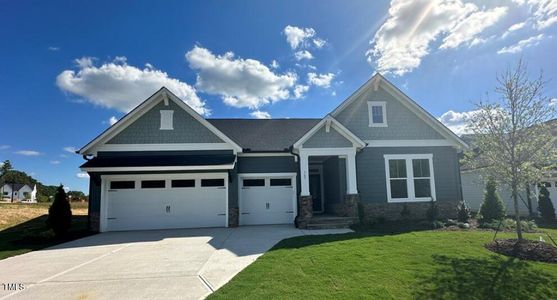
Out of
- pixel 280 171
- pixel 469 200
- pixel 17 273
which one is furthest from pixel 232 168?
pixel 469 200

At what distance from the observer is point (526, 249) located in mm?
7941

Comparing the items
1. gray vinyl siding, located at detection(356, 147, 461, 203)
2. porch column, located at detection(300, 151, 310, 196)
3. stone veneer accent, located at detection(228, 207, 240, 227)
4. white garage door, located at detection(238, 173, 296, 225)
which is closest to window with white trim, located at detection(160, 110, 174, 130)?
white garage door, located at detection(238, 173, 296, 225)

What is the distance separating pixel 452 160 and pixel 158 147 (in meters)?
14.3

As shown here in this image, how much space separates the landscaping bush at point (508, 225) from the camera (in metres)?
10.1

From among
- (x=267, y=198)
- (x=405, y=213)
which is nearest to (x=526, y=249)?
(x=405, y=213)

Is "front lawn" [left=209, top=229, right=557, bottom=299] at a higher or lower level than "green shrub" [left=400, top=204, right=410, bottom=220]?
lower

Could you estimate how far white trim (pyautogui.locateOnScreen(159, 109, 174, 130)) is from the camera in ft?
48.7

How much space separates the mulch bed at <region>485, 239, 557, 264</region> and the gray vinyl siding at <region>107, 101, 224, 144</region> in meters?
11.2

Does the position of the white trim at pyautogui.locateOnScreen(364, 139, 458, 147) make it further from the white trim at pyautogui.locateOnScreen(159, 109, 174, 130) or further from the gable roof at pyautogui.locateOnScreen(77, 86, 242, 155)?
the white trim at pyautogui.locateOnScreen(159, 109, 174, 130)

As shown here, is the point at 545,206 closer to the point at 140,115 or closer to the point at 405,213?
the point at 405,213

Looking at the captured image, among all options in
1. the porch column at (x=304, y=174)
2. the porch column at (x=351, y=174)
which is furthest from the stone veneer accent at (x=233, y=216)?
the porch column at (x=351, y=174)

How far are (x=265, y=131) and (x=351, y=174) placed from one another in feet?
19.1

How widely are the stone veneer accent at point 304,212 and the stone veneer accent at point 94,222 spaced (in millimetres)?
8787

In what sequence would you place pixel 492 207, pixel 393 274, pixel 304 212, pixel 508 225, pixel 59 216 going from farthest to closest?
pixel 492 207 < pixel 304 212 < pixel 59 216 < pixel 508 225 < pixel 393 274
